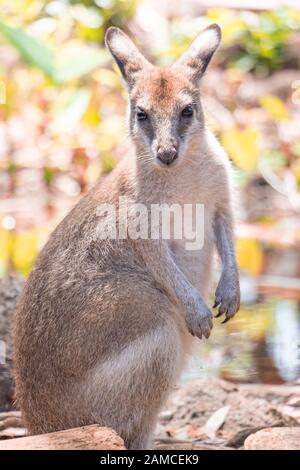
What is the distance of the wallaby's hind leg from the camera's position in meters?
4.89

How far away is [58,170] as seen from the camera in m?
12.5

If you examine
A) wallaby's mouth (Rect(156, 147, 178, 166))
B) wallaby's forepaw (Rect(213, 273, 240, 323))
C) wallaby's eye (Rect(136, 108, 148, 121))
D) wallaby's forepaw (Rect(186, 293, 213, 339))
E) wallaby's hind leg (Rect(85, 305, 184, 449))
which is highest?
wallaby's eye (Rect(136, 108, 148, 121))

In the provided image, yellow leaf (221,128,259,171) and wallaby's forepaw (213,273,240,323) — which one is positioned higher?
yellow leaf (221,128,259,171)

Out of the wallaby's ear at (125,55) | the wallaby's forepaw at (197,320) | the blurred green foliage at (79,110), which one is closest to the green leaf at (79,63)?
the blurred green foliage at (79,110)

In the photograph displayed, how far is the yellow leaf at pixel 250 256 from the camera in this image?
9.39 m

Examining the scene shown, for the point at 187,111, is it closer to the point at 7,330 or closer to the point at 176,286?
the point at 176,286

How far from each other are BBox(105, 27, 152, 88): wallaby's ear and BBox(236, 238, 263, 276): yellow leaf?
395cm

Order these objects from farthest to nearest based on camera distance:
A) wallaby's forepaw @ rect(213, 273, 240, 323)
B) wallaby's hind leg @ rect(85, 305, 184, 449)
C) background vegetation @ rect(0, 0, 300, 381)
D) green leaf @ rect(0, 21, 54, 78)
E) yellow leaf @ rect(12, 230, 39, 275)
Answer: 1. background vegetation @ rect(0, 0, 300, 381)
2. yellow leaf @ rect(12, 230, 39, 275)
3. green leaf @ rect(0, 21, 54, 78)
4. wallaby's forepaw @ rect(213, 273, 240, 323)
5. wallaby's hind leg @ rect(85, 305, 184, 449)

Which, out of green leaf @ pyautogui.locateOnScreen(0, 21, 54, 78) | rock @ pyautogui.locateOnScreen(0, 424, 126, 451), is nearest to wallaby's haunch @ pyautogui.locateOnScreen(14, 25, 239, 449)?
rock @ pyautogui.locateOnScreen(0, 424, 126, 451)

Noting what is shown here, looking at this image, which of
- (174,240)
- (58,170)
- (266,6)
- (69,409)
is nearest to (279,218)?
(58,170)

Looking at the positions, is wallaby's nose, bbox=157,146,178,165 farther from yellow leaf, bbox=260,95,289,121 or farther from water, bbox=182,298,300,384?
yellow leaf, bbox=260,95,289,121

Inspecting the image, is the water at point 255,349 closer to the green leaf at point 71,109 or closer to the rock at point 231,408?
the rock at point 231,408
